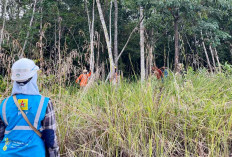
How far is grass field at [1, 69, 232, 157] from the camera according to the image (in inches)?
127

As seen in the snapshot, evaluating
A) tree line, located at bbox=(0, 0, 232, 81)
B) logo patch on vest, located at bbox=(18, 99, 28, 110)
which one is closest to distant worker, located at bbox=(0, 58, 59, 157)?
logo patch on vest, located at bbox=(18, 99, 28, 110)

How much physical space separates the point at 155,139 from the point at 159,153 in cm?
19

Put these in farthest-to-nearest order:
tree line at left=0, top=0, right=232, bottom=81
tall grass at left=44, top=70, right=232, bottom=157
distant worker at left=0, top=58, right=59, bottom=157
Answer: tree line at left=0, top=0, right=232, bottom=81 → tall grass at left=44, top=70, right=232, bottom=157 → distant worker at left=0, top=58, right=59, bottom=157

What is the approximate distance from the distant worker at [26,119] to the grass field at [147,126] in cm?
99

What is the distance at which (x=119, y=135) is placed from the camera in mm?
3227

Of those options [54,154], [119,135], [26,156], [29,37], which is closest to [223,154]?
[119,135]

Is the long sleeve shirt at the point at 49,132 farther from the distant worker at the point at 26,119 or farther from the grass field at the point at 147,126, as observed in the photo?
the grass field at the point at 147,126

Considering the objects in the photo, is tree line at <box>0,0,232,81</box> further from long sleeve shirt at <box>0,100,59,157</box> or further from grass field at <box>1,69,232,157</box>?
long sleeve shirt at <box>0,100,59,157</box>

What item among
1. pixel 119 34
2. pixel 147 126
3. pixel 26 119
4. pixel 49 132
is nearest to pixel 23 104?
pixel 26 119

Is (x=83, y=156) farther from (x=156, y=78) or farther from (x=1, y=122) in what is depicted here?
(x=156, y=78)

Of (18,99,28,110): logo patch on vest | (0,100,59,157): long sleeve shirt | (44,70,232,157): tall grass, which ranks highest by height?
(18,99,28,110): logo patch on vest

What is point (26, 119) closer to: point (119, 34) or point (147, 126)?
point (147, 126)

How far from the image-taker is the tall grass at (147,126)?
3221mm

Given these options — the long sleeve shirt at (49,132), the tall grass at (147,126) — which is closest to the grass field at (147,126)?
the tall grass at (147,126)
